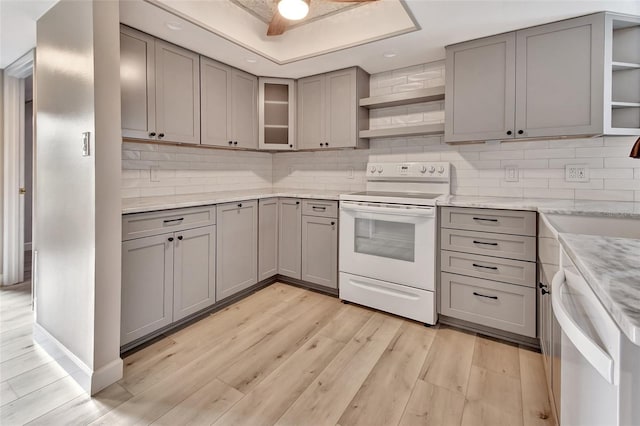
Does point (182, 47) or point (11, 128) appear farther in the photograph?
point (11, 128)

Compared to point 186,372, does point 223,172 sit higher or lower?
higher

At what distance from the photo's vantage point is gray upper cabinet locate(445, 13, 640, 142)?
2.09 metres

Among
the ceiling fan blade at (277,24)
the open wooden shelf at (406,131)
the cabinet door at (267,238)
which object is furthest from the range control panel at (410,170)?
the ceiling fan blade at (277,24)

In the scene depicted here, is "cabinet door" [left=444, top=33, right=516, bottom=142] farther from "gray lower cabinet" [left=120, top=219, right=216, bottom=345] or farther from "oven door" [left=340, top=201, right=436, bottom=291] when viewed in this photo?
"gray lower cabinet" [left=120, top=219, right=216, bottom=345]

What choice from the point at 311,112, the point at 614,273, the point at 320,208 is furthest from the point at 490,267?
the point at 311,112

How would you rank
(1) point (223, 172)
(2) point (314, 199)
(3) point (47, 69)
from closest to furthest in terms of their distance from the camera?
(3) point (47, 69) → (2) point (314, 199) → (1) point (223, 172)

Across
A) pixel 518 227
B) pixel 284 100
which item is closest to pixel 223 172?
pixel 284 100

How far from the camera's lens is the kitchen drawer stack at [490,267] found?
6.97 feet

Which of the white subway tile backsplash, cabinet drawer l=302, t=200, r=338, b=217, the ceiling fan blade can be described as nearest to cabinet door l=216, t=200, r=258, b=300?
cabinet drawer l=302, t=200, r=338, b=217

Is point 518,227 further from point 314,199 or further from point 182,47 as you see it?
point 182,47

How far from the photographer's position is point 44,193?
2129mm

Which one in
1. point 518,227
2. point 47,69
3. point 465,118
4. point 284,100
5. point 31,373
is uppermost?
point 284,100

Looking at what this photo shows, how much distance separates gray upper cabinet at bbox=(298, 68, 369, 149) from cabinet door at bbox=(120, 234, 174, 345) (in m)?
1.80

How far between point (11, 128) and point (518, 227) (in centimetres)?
451
